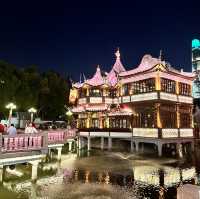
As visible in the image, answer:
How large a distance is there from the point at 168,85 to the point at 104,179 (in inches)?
608

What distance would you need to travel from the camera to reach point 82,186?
49.8 feet

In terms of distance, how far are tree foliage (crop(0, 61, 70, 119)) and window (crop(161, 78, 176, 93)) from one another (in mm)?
27462

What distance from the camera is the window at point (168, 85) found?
28.0m

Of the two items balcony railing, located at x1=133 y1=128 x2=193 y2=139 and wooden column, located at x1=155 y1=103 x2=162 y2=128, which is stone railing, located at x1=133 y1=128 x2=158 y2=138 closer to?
balcony railing, located at x1=133 y1=128 x2=193 y2=139

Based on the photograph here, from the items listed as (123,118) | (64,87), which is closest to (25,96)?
(64,87)

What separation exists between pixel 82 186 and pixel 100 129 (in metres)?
18.5

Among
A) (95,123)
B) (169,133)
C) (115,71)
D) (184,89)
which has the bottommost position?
(169,133)

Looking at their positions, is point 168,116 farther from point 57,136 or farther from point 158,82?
point 57,136

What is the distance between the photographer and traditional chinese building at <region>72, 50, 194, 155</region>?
27484mm

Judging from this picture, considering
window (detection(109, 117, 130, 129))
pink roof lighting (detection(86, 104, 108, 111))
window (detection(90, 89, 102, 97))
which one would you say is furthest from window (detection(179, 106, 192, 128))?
window (detection(90, 89, 102, 97))

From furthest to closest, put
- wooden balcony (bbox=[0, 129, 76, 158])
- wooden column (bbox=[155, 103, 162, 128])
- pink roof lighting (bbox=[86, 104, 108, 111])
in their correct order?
pink roof lighting (bbox=[86, 104, 108, 111]), wooden column (bbox=[155, 103, 162, 128]), wooden balcony (bbox=[0, 129, 76, 158])

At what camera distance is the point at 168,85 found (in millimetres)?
28844

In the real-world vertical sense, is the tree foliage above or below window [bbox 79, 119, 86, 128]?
above


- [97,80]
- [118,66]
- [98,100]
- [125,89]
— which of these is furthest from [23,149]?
[118,66]
